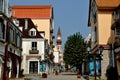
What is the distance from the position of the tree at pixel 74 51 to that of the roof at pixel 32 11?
15.5 meters

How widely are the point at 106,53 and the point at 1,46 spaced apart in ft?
44.9

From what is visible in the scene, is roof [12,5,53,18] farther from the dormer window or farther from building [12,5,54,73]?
the dormer window

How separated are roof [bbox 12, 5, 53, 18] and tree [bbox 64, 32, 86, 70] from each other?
50.8ft

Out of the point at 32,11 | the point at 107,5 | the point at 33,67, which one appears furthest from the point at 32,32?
the point at 107,5

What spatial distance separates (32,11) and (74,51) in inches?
836

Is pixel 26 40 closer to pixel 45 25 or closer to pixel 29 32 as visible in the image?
pixel 29 32

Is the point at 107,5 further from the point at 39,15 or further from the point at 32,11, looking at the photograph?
the point at 32,11

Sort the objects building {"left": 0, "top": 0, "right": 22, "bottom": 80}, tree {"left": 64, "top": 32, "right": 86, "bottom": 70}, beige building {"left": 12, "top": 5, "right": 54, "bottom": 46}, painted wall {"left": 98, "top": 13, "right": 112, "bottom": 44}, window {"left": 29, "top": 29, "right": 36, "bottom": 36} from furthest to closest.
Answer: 1. beige building {"left": 12, "top": 5, "right": 54, "bottom": 46}
2. window {"left": 29, "top": 29, "right": 36, "bottom": 36}
3. tree {"left": 64, "top": 32, "right": 86, "bottom": 70}
4. painted wall {"left": 98, "top": 13, "right": 112, "bottom": 44}
5. building {"left": 0, "top": 0, "right": 22, "bottom": 80}

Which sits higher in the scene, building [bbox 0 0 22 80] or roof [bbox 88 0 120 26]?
roof [bbox 88 0 120 26]

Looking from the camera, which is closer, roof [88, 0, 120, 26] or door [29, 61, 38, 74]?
roof [88, 0, 120, 26]

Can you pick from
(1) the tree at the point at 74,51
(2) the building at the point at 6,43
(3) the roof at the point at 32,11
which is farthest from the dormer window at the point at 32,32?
(2) the building at the point at 6,43

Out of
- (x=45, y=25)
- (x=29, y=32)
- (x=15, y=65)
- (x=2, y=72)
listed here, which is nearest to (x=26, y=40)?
(x=29, y=32)

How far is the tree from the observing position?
58906 mm

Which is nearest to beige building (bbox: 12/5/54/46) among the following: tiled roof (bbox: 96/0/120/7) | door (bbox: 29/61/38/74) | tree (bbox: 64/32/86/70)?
tree (bbox: 64/32/86/70)
